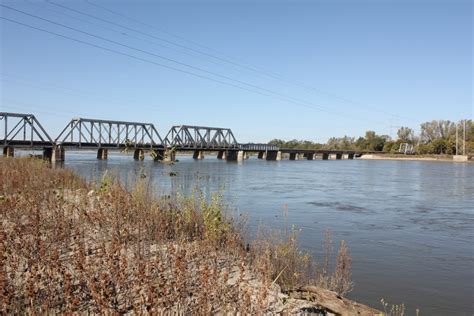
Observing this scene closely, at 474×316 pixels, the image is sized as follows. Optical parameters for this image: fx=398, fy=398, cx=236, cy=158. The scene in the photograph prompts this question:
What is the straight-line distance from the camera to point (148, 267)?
19.0ft

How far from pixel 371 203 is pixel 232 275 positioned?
68.7 ft

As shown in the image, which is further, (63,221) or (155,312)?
(63,221)

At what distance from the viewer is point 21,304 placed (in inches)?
194

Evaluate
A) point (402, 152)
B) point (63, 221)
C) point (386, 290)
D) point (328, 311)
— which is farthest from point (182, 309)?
point (402, 152)

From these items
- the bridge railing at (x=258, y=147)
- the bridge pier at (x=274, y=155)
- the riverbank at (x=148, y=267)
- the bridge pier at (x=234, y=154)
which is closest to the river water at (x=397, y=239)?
the riverbank at (x=148, y=267)

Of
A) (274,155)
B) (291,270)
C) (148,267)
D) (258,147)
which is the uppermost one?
(258,147)

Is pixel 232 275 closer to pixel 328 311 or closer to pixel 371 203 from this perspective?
pixel 328 311

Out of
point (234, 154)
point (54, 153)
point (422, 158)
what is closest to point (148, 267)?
point (54, 153)

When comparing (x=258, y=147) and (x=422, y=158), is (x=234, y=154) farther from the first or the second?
(x=422, y=158)

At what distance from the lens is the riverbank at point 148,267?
4770 millimetres

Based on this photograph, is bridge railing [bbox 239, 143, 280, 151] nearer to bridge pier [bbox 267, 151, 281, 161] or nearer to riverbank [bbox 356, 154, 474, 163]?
bridge pier [bbox 267, 151, 281, 161]

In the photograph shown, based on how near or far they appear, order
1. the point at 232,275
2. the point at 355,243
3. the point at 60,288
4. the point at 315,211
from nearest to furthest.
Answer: the point at 60,288 < the point at 232,275 < the point at 355,243 < the point at 315,211

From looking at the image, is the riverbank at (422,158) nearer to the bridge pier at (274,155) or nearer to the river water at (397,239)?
the bridge pier at (274,155)

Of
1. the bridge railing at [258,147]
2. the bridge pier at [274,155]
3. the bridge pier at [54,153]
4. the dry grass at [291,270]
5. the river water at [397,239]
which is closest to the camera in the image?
the dry grass at [291,270]
